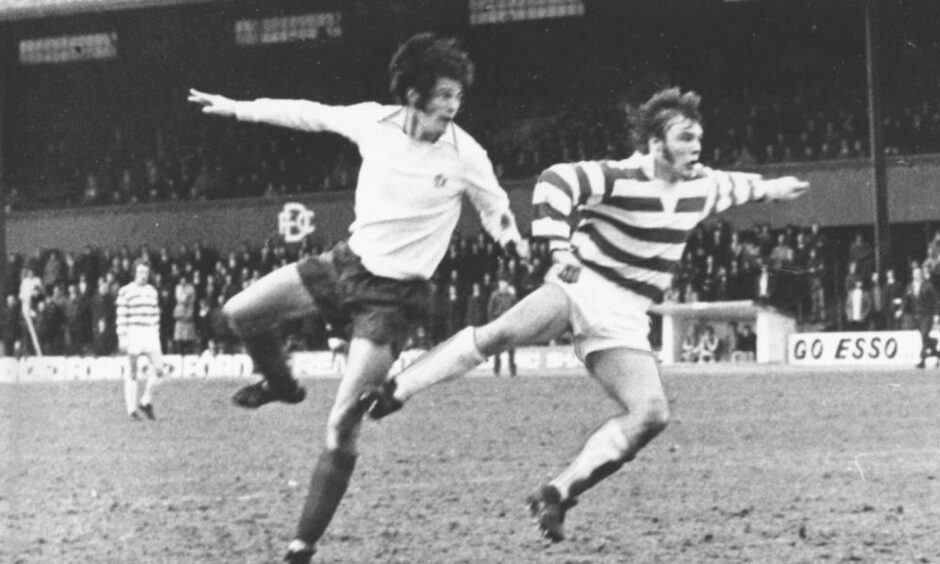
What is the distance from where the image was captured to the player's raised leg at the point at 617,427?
918cm

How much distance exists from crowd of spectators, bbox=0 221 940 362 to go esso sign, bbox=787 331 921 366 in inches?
13.2

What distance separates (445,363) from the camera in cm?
930

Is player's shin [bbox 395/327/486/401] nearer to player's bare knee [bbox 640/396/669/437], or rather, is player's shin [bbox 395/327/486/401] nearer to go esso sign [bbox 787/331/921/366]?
A: player's bare knee [bbox 640/396/669/437]

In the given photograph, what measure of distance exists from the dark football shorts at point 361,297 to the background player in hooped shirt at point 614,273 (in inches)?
9.2

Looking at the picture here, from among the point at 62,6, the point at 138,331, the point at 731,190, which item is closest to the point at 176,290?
the point at 62,6

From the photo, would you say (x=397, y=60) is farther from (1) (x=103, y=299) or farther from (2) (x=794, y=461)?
(1) (x=103, y=299)

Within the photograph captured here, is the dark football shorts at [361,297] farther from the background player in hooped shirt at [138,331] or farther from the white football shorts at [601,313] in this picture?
the background player in hooped shirt at [138,331]

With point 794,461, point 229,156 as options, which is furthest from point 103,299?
point 794,461

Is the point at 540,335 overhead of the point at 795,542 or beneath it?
overhead

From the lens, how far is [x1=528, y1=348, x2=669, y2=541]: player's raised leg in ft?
30.1

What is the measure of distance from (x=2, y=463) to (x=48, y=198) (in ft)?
108

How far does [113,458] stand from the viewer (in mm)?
17297

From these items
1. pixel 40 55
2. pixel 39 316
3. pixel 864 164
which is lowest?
pixel 39 316

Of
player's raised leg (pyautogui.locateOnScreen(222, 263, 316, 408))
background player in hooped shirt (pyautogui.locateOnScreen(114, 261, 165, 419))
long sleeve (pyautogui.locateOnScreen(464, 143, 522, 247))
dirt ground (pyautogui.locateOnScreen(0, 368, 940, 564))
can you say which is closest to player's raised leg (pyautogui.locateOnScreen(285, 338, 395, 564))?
player's raised leg (pyautogui.locateOnScreen(222, 263, 316, 408))
